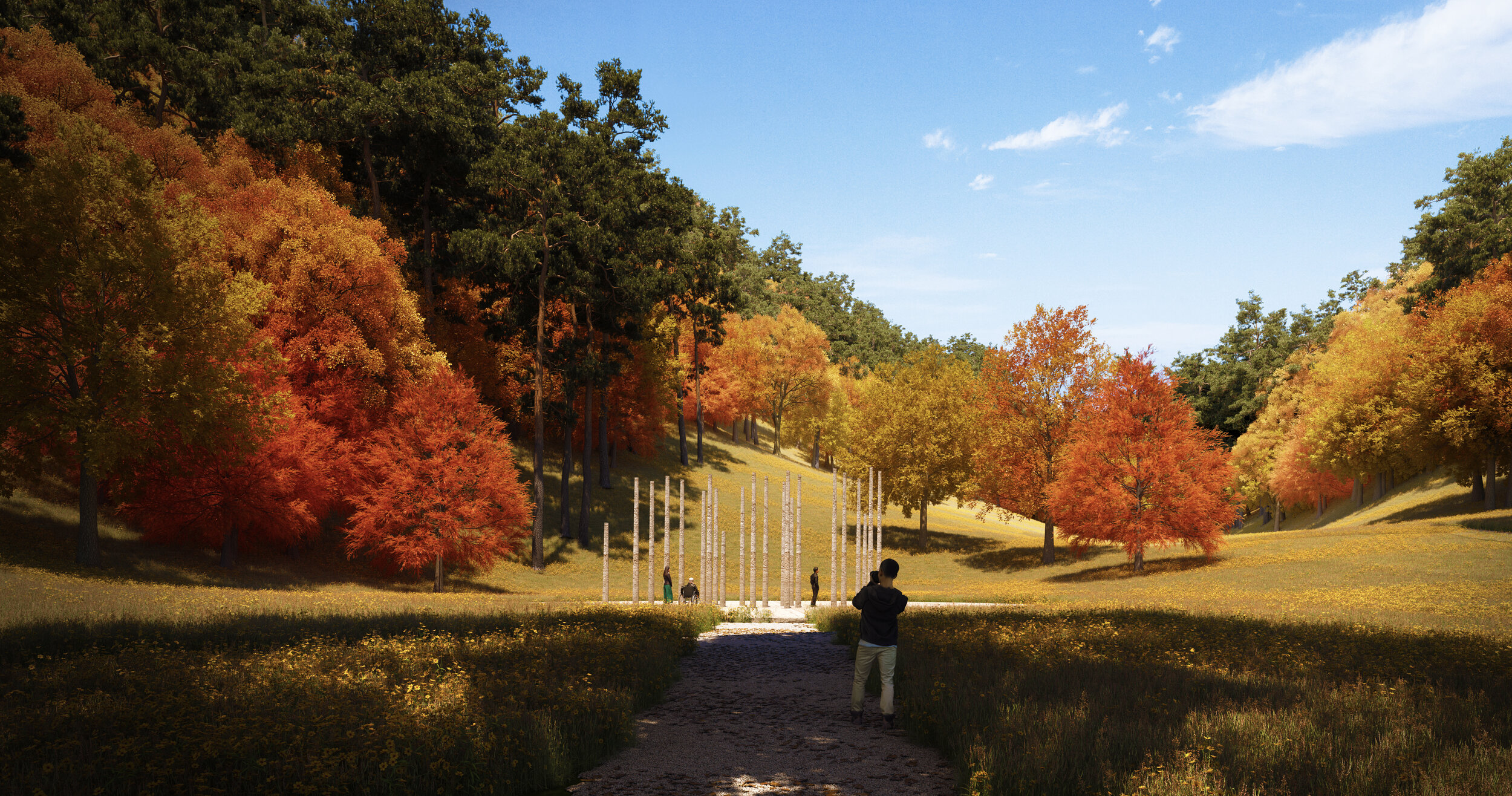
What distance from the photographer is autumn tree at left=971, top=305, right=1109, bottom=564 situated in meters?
48.8

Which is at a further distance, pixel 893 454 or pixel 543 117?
pixel 893 454

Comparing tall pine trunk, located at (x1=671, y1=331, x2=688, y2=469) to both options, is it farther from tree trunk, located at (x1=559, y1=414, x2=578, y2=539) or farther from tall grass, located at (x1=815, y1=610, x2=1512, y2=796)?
tall grass, located at (x1=815, y1=610, x2=1512, y2=796)

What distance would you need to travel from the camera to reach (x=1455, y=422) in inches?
1715

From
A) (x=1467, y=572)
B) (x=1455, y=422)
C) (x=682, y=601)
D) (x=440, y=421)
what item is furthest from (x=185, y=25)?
(x=1455, y=422)

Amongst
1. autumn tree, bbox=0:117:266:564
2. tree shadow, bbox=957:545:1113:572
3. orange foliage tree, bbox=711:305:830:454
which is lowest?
tree shadow, bbox=957:545:1113:572

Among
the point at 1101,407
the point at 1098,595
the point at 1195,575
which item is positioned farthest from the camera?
the point at 1101,407

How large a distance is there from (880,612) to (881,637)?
0.35 m

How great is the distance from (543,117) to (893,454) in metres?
30.2

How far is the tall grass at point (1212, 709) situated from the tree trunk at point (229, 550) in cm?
2982

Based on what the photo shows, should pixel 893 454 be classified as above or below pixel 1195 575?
above

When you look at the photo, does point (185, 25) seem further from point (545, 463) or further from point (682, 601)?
point (682, 601)

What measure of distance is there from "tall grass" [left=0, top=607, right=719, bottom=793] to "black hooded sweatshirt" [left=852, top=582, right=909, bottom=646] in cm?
342

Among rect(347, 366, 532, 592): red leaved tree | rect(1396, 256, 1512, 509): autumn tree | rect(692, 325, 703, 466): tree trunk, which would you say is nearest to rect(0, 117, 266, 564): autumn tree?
rect(347, 366, 532, 592): red leaved tree

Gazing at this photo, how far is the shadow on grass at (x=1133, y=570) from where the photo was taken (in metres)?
40.3
